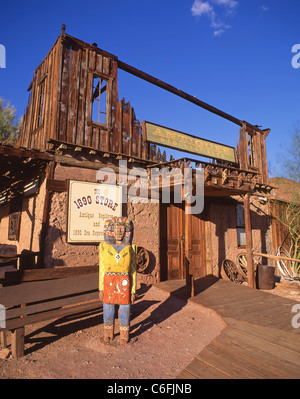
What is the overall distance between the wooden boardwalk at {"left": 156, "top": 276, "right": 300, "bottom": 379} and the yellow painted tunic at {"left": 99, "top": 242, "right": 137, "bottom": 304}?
1.39m

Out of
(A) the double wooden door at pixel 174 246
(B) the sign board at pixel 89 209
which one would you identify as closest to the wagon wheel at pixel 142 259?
(A) the double wooden door at pixel 174 246

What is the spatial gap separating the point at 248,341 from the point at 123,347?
1986 millimetres

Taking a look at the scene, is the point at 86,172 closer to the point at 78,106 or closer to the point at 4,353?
the point at 78,106

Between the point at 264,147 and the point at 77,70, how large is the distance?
921 centimetres

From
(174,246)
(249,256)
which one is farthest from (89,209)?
(249,256)

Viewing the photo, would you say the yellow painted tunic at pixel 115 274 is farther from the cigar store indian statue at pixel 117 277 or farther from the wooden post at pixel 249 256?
the wooden post at pixel 249 256

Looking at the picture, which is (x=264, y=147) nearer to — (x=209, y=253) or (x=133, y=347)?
(x=209, y=253)

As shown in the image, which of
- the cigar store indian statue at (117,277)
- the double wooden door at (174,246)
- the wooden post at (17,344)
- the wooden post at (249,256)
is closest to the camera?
the wooden post at (17,344)

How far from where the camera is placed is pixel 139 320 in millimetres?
5375

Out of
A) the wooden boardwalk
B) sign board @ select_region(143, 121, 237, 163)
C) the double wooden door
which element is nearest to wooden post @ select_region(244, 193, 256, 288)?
the wooden boardwalk

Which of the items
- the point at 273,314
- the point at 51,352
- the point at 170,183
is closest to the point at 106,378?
the point at 51,352

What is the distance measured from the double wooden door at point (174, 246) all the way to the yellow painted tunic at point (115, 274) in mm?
4155

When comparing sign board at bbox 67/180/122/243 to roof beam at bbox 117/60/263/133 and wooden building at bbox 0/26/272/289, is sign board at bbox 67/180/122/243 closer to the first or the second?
wooden building at bbox 0/26/272/289

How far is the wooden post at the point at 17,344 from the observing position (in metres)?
3.73
